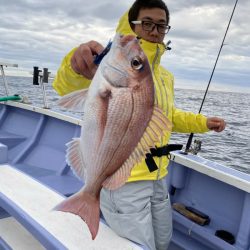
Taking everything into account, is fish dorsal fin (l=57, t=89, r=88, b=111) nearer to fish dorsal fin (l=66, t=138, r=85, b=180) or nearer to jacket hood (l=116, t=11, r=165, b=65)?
fish dorsal fin (l=66, t=138, r=85, b=180)

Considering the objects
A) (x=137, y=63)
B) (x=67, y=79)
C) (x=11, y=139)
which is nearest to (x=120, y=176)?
(x=137, y=63)

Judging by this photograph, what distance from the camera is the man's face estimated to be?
89.7 inches

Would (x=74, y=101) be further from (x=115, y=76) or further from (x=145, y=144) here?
(x=145, y=144)

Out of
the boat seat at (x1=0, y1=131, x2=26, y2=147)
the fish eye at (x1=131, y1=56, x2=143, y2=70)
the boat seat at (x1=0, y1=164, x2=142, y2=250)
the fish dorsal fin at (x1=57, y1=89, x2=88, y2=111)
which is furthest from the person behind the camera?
A: the boat seat at (x1=0, y1=131, x2=26, y2=147)

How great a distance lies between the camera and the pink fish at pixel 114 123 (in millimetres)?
1465

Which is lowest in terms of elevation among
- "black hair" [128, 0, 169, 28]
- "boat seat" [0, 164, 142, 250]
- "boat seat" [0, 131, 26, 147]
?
"boat seat" [0, 131, 26, 147]

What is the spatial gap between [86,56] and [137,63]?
297 mm

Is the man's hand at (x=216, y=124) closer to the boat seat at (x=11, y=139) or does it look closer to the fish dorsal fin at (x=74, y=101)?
the fish dorsal fin at (x=74, y=101)

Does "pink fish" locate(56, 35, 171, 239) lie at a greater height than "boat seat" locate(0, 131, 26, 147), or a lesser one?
greater

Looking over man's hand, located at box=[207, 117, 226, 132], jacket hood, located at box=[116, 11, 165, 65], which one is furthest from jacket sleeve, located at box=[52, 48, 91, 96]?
man's hand, located at box=[207, 117, 226, 132]

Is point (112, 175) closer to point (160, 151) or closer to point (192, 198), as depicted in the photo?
point (160, 151)

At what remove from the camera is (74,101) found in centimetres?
159

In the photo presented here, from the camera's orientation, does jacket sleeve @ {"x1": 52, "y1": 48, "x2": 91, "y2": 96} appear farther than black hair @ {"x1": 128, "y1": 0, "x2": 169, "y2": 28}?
No

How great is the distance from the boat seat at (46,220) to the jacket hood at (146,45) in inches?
50.8
